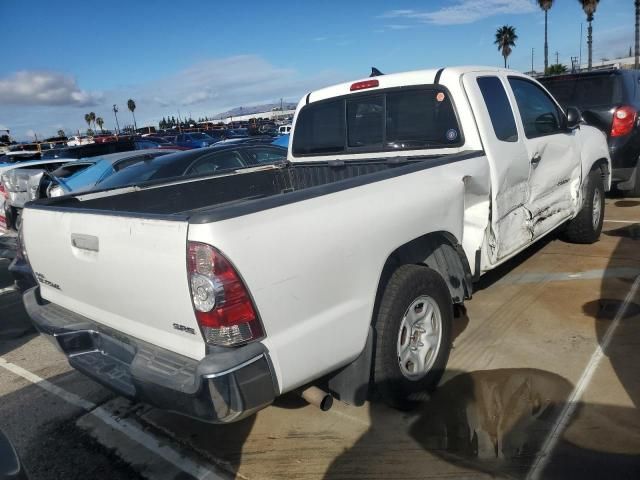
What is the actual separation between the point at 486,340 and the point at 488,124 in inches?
62.4

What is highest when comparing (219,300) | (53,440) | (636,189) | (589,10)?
(589,10)

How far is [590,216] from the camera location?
5.61 m

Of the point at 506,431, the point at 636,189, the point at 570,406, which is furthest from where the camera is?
the point at 636,189

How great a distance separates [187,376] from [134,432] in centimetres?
134

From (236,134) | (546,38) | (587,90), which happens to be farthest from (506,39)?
(587,90)

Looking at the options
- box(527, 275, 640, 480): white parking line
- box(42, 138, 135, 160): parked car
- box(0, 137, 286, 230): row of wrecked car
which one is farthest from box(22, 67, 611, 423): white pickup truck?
box(42, 138, 135, 160): parked car

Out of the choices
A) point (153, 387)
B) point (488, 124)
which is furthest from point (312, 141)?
point (153, 387)

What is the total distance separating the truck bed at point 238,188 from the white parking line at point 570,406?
158 centimetres

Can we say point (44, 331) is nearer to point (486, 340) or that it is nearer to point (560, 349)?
point (486, 340)

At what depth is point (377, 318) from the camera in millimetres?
2775

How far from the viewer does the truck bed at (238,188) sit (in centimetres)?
287

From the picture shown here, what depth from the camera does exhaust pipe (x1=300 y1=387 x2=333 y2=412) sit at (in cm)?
248

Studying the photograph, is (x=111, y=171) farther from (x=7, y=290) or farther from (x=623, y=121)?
(x=623, y=121)

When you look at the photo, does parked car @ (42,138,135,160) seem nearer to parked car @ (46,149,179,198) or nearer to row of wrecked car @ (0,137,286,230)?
row of wrecked car @ (0,137,286,230)
